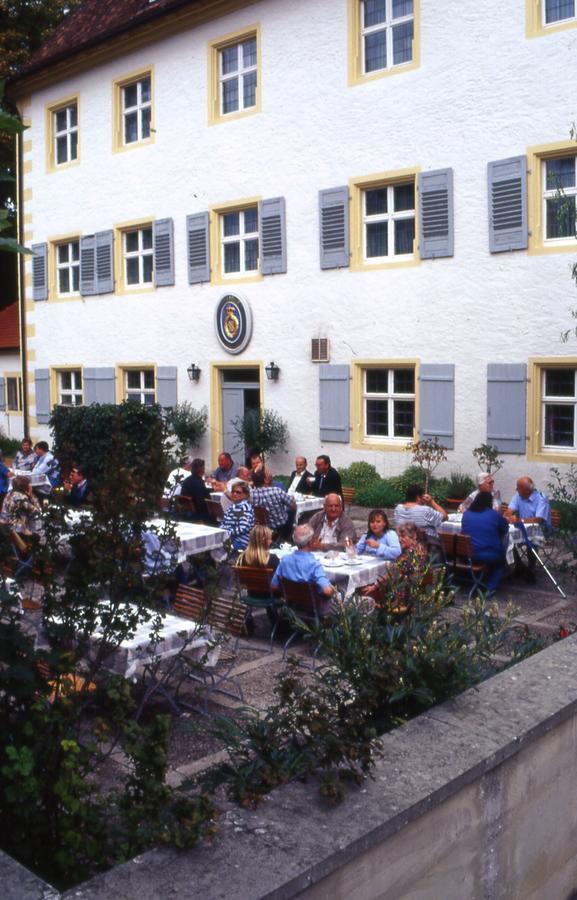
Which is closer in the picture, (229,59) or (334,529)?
(334,529)

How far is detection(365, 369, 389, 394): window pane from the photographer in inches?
655

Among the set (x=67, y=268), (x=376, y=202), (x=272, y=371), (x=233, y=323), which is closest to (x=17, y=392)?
(x=67, y=268)

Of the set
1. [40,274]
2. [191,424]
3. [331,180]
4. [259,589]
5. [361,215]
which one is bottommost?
[259,589]

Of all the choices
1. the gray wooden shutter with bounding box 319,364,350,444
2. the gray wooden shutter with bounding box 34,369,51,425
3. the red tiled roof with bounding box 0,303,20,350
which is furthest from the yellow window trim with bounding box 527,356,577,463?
the red tiled roof with bounding box 0,303,20,350

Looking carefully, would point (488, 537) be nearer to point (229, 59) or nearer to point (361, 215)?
point (361, 215)

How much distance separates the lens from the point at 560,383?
1455cm

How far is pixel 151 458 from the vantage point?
144 inches

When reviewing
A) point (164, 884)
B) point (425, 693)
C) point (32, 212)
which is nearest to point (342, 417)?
point (32, 212)

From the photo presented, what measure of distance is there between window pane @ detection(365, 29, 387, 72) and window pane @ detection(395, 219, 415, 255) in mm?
2681

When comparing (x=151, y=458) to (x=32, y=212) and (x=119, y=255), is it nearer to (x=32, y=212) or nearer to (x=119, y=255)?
(x=119, y=255)

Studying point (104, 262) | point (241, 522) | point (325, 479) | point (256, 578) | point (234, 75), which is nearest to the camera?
point (256, 578)

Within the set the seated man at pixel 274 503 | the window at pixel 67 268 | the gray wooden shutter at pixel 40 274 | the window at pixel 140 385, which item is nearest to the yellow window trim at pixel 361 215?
the seated man at pixel 274 503

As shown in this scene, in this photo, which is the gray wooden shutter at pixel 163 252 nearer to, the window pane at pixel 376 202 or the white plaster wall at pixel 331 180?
the white plaster wall at pixel 331 180

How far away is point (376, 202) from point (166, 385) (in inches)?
245
